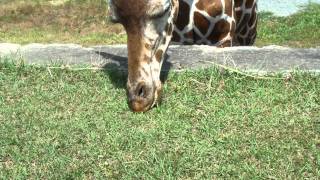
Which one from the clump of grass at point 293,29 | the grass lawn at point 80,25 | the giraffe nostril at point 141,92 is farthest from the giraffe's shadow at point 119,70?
the clump of grass at point 293,29

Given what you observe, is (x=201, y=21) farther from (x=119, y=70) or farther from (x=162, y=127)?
(x=162, y=127)

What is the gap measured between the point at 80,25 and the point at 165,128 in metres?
8.08

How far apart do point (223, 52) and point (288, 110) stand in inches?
41.2

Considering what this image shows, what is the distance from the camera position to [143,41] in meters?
3.46

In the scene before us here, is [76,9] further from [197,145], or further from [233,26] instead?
[197,145]

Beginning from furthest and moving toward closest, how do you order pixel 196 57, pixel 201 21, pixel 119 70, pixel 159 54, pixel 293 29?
pixel 293 29 → pixel 201 21 → pixel 196 57 → pixel 119 70 → pixel 159 54

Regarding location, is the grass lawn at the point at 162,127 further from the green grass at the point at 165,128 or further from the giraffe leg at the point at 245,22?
the giraffe leg at the point at 245,22

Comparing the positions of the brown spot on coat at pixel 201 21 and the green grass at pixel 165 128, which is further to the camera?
the brown spot on coat at pixel 201 21

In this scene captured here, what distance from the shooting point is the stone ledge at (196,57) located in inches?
166

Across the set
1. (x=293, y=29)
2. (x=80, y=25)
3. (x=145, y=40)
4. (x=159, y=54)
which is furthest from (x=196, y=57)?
(x=80, y=25)

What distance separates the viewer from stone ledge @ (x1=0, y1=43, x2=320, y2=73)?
4207 mm

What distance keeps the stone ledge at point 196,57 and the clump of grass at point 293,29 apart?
14.6 feet

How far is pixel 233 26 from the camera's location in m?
4.74

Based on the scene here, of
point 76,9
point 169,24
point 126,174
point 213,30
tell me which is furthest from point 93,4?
point 126,174
